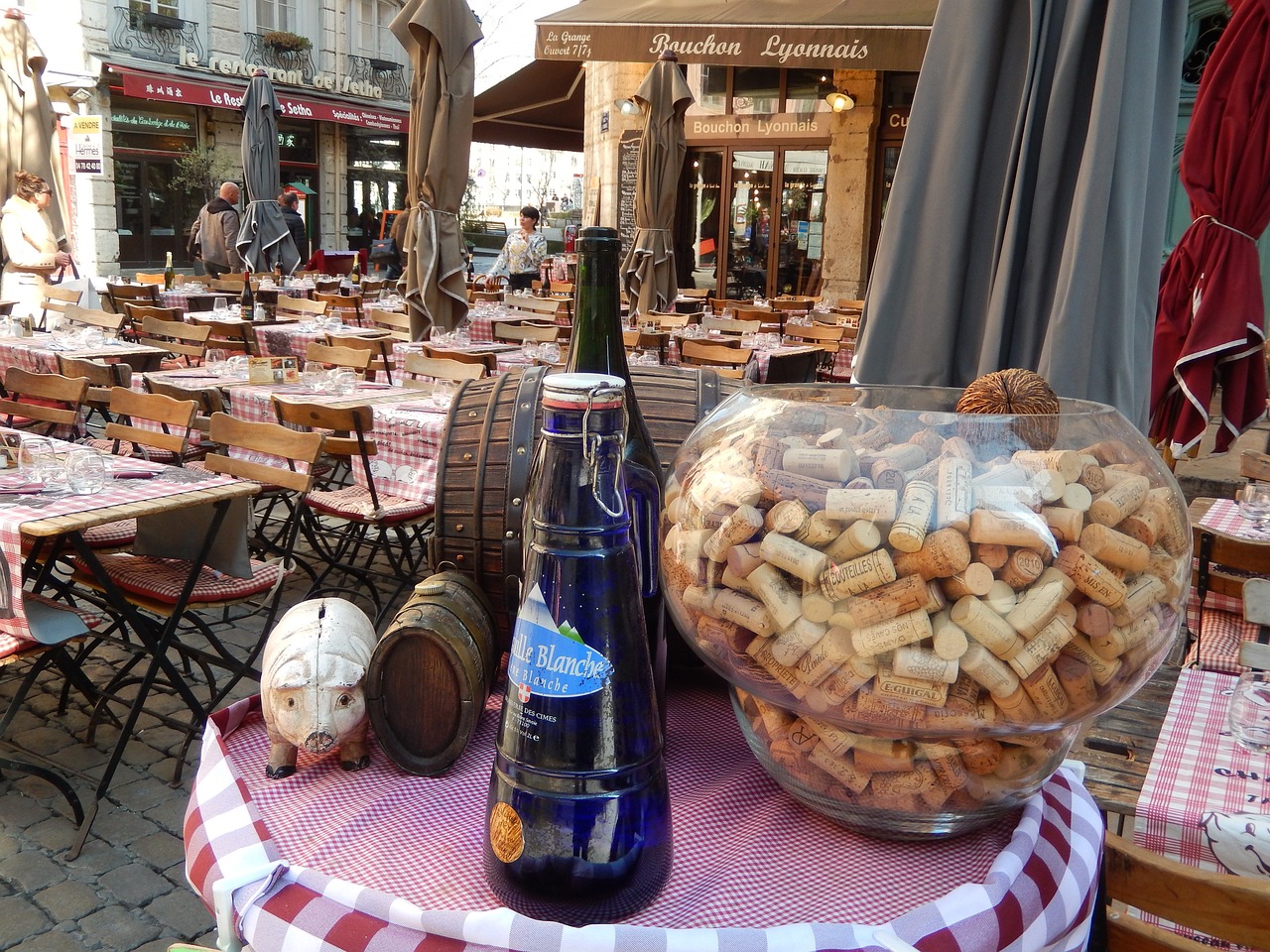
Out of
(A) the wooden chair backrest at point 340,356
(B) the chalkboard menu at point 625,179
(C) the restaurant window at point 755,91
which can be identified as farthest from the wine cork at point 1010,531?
(B) the chalkboard menu at point 625,179

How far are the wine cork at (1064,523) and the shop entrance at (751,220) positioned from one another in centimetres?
1363

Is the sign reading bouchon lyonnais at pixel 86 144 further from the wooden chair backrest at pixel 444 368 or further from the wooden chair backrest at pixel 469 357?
the wooden chair backrest at pixel 444 368

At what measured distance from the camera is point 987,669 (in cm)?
93

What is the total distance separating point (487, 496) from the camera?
135 cm

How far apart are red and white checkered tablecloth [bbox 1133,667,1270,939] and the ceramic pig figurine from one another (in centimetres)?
156

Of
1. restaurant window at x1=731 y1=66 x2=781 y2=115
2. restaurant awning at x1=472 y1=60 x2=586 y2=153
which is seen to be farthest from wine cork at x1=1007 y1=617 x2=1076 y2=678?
restaurant awning at x1=472 y1=60 x2=586 y2=153

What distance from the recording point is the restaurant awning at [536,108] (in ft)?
58.2

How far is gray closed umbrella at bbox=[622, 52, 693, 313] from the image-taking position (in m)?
9.88

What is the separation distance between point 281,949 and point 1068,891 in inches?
29.9

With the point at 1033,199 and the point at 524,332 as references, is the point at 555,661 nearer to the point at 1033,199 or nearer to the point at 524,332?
the point at 1033,199

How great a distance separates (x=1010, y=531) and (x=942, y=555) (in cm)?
7

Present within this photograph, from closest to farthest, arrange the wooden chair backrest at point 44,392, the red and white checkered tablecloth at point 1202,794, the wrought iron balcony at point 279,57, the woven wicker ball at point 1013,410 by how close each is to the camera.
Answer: the woven wicker ball at point 1013,410, the red and white checkered tablecloth at point 1202,794, the wooden chair backrest at point 44,392, the wrought iron balcony at point 279,57

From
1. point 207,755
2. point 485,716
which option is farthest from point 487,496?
point 207,755

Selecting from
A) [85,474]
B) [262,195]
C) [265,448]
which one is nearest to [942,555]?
[85,474]
